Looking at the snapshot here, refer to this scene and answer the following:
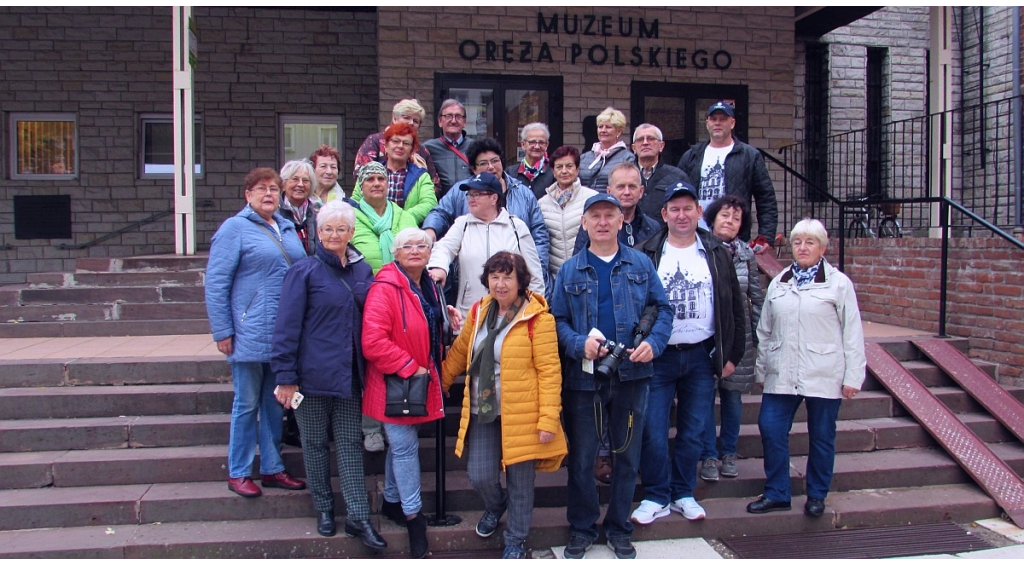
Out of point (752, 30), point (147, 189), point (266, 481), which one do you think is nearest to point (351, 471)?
point (266, 481)

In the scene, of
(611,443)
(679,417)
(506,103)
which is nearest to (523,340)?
(611,443)

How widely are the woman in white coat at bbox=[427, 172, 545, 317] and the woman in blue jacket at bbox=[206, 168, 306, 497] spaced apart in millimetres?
914

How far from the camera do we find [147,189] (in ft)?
31.0

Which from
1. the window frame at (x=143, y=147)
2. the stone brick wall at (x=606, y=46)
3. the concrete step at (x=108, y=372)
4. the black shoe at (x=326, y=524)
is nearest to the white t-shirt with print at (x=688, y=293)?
the black shoe at (x=326, y=524)

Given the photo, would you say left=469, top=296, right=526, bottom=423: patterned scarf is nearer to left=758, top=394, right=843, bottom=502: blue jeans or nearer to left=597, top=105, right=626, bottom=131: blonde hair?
left=758, top=394, right=843, bottom=502: blue jeans

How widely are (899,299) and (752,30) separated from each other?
169 inches

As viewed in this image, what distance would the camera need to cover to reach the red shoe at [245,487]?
4.02m

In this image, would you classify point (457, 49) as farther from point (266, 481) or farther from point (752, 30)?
point (266, 481)

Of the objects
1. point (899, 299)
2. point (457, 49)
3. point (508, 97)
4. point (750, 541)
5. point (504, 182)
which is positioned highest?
point (457, 49)

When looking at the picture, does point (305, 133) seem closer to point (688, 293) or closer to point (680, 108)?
point (680, 108)

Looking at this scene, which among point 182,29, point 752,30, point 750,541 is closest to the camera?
point 750,541

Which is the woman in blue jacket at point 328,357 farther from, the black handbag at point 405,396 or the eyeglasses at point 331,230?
the black handbag at point 405,396

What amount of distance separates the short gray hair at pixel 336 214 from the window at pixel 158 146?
22.2 ft

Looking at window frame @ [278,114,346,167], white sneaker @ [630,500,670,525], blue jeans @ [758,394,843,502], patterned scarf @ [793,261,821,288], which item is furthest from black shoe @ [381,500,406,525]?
window frame @ [278,114,346,167]
